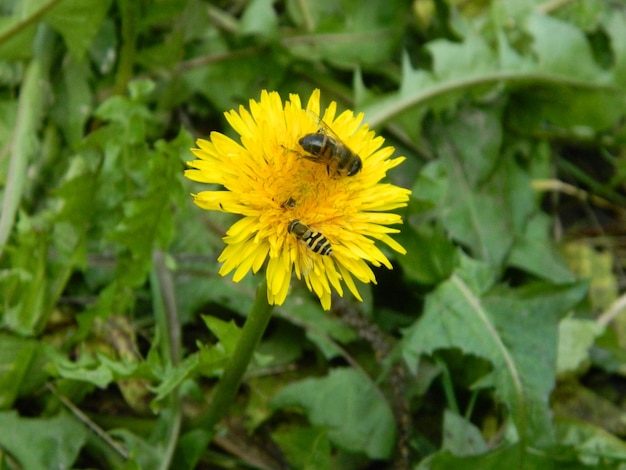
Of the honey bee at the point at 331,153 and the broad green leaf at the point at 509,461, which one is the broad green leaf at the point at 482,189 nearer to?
the broad green leaf at the point at 509,461

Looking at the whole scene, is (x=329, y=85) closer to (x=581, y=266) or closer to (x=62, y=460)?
(x=581, y=266)

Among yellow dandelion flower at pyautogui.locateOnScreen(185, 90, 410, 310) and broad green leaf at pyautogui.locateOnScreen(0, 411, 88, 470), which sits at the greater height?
yellow dandelion flower at pyautogui.locateOnScreen(185, 90, 410, 310)

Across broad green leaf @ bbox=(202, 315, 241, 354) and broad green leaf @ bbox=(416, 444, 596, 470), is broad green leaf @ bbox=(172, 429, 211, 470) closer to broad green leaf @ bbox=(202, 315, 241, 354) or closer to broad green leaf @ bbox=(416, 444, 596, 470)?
broad green leaf @ bbox=(202, 315, 241, 354)

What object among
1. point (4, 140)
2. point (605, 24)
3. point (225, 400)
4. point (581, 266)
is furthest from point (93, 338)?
point (605, 24)

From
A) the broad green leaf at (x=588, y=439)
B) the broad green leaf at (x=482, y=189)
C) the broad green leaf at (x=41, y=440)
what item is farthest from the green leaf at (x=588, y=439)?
the broad green leaf at (x=41, y=440)

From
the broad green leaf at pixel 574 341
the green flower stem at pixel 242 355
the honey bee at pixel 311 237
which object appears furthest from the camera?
the broad green leaf at pixel 574 341

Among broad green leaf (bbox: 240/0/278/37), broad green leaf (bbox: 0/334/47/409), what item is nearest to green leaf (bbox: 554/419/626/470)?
broad green leaf (bbox: 0/334/47/409)
